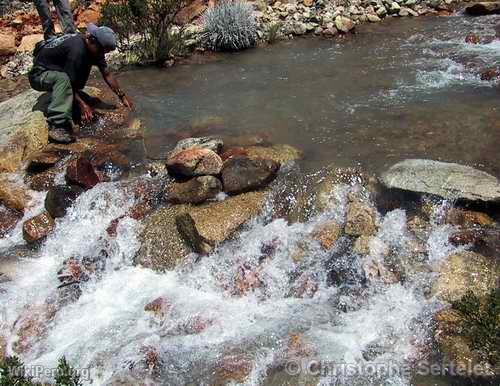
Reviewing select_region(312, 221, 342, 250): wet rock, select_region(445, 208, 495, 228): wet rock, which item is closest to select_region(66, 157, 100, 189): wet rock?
select_region(312, 221, 342, 250): wet rock

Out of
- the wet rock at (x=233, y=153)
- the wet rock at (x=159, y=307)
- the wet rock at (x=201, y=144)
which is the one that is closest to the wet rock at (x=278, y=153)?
the wet rock at (x=233, y=153)

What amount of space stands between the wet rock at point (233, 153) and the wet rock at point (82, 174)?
1773mm

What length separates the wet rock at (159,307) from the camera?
5410 mm

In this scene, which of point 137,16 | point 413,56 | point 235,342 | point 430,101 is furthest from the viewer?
point 137,16

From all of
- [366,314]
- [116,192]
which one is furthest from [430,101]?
[116,192]

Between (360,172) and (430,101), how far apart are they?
8.63ft

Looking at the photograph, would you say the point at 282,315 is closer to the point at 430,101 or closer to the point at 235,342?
the point at 235,342

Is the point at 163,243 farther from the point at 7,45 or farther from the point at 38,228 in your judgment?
the point at 7,45

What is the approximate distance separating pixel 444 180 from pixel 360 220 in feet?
3.56

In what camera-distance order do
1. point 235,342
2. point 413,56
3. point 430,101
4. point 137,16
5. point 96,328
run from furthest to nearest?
point 137,16 < point 413,56 < point 430,101 < point 96,328 < point 235,342

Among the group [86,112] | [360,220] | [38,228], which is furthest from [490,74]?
[38,228]

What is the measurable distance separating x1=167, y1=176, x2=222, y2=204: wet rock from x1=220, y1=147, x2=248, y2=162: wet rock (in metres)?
0.56

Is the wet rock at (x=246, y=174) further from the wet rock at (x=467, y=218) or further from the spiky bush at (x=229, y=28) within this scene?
the spiky bush at (x=229, y=28)

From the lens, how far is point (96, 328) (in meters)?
5.36
